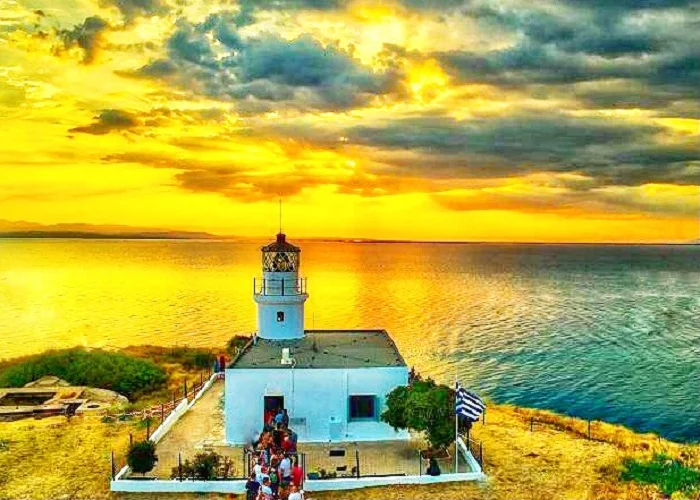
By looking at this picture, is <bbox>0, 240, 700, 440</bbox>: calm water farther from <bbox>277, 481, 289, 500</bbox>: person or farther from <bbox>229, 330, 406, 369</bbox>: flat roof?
<bbox>277, 481, 289, 500</bbox>: person

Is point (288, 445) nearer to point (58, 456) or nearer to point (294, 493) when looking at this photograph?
point (294, 493)

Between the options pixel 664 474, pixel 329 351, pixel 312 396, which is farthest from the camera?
pixel 329 351

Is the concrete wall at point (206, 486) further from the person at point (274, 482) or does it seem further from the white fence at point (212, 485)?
the person at point (274, 482)

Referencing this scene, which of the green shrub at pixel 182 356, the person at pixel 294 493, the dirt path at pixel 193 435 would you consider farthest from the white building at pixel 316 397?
the green shrub at pixel 182 356

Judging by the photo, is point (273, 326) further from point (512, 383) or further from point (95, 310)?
point (95, 310)

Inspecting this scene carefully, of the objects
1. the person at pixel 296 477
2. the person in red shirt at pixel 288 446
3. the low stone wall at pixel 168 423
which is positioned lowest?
the low stone wall at pixel 168 423

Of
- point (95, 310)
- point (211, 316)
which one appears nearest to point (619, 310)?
point (211, 316)

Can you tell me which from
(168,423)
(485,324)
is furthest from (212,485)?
(485,324)
